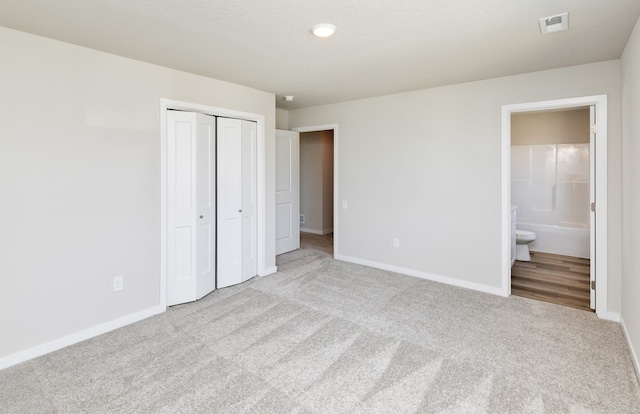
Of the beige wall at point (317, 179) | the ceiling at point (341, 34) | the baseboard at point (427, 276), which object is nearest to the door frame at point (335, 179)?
the baseboard at point (427, 276)

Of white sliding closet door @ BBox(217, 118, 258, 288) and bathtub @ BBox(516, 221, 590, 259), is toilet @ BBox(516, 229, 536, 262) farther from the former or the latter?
white sliding closet door @ BBox(217, 118, 258, 288)

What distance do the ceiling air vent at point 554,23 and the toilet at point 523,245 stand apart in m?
3.53

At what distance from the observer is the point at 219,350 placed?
256 centimetres

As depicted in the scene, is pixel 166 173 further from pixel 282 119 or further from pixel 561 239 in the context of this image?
pixel 561 239

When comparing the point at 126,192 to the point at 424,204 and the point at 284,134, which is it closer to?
the point at 284,134

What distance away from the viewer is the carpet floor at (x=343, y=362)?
1.98 m

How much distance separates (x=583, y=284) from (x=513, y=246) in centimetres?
94

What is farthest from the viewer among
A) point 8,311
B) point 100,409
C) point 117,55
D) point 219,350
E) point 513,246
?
point 513,246

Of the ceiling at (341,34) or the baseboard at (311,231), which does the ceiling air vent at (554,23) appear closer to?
the ceiling at (341,34)

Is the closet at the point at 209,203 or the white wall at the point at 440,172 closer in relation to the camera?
the white wall at the point at 440,172

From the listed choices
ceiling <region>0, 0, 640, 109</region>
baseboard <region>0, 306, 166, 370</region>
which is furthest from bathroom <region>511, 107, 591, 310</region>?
baseboard <region>0, 306, 166, 370</region>

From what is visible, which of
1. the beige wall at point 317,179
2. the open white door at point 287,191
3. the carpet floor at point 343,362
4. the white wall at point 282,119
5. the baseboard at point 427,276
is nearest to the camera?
the carpet floor at point 343,362

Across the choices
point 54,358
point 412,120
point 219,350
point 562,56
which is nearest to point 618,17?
point 562,56

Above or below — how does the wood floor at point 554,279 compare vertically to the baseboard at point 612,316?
above
